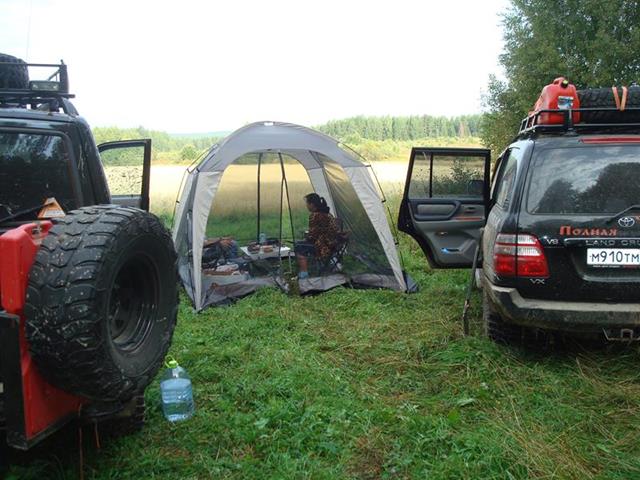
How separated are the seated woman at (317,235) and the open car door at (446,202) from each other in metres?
1.94

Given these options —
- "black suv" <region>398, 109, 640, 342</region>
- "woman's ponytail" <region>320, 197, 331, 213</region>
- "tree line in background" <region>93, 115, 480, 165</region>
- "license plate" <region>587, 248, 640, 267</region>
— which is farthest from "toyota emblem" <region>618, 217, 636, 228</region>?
"tree line in background" <region>93, 115, 480, 165</region>

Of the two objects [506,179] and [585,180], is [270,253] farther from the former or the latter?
[585,180]

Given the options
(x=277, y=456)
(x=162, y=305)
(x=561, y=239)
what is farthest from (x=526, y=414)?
(x=162, y=305)

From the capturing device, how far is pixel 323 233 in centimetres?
784

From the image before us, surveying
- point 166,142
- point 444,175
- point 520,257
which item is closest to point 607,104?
point 444,175

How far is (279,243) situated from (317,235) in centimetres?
86

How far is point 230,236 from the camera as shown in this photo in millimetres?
8312

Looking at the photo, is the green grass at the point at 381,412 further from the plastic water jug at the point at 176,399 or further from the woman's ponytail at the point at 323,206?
the woman's ponytail at the point at 323,206

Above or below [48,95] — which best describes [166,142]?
above

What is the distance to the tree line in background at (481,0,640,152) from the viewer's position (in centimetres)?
1249

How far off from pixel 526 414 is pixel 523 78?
1164 cm

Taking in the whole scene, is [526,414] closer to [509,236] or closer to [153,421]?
[509,236]

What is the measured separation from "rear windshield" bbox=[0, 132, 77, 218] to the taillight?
2.84 m

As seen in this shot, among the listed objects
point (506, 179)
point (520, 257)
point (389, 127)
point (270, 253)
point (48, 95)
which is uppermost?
point (389, 127)
